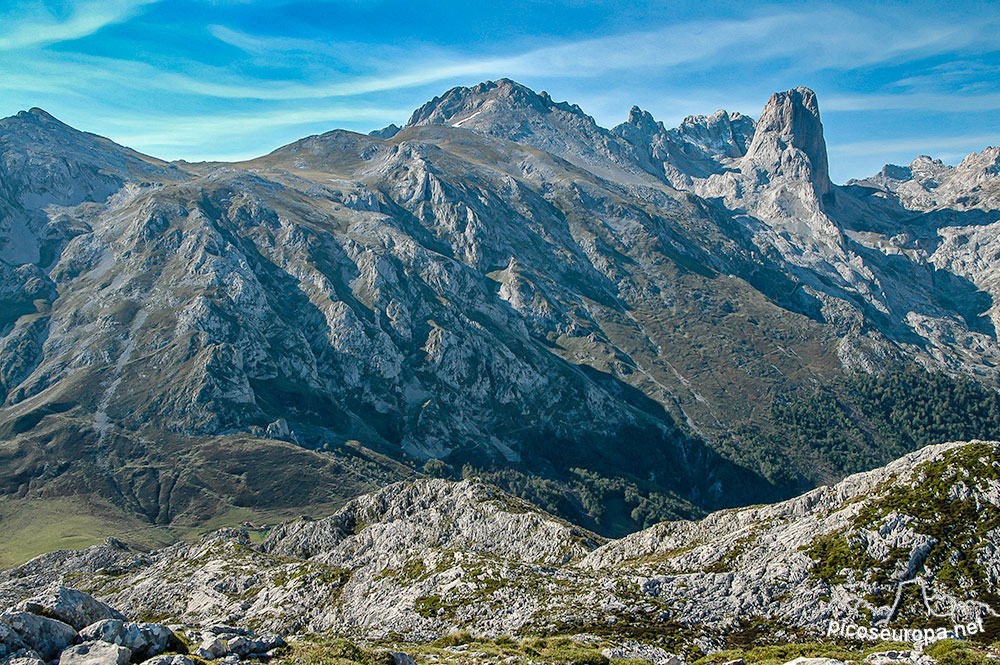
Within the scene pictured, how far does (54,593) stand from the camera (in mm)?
41375

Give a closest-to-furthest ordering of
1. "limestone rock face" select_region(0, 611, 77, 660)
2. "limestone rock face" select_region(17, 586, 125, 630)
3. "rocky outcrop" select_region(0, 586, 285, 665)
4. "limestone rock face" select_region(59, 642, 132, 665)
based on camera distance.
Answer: "rocky outcrop" select_region(0, 586, 285, 665), "limestone rock face" select_region(59, 642, 132, 665), "limestone rock face" select_region(0, 611, 77, 660), "limestone rock face" select_region(17, 586, 125, 630)

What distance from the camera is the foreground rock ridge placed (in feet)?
206

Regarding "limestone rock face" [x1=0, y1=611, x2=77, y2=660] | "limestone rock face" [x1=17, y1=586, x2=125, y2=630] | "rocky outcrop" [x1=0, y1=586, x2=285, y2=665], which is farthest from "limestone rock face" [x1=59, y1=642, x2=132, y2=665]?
"limestone rock face" [x1=17, y1=586, x2=125, y2=630]

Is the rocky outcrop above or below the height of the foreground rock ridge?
above

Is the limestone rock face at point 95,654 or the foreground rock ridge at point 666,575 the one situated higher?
the limestone rock face at point 95,654

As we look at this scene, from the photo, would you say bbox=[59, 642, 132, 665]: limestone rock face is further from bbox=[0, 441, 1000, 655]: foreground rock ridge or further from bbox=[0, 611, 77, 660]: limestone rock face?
bbox=[0, 441, 1000, 655]: foreground rock ridge

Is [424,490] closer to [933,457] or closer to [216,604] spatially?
[216,604]

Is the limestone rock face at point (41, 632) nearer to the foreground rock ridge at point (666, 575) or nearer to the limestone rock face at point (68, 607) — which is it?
the limestone rock face at point (68, 607)

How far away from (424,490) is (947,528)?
319 ft

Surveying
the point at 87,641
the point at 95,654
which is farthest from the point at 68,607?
the point at 95,654

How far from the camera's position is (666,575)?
7588 centimetres

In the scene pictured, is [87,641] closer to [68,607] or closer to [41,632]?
[41,632]

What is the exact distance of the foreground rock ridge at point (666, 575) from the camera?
62.7 m

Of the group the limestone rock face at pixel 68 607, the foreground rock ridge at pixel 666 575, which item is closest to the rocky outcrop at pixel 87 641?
the limestone rock face at pixel 68 607
